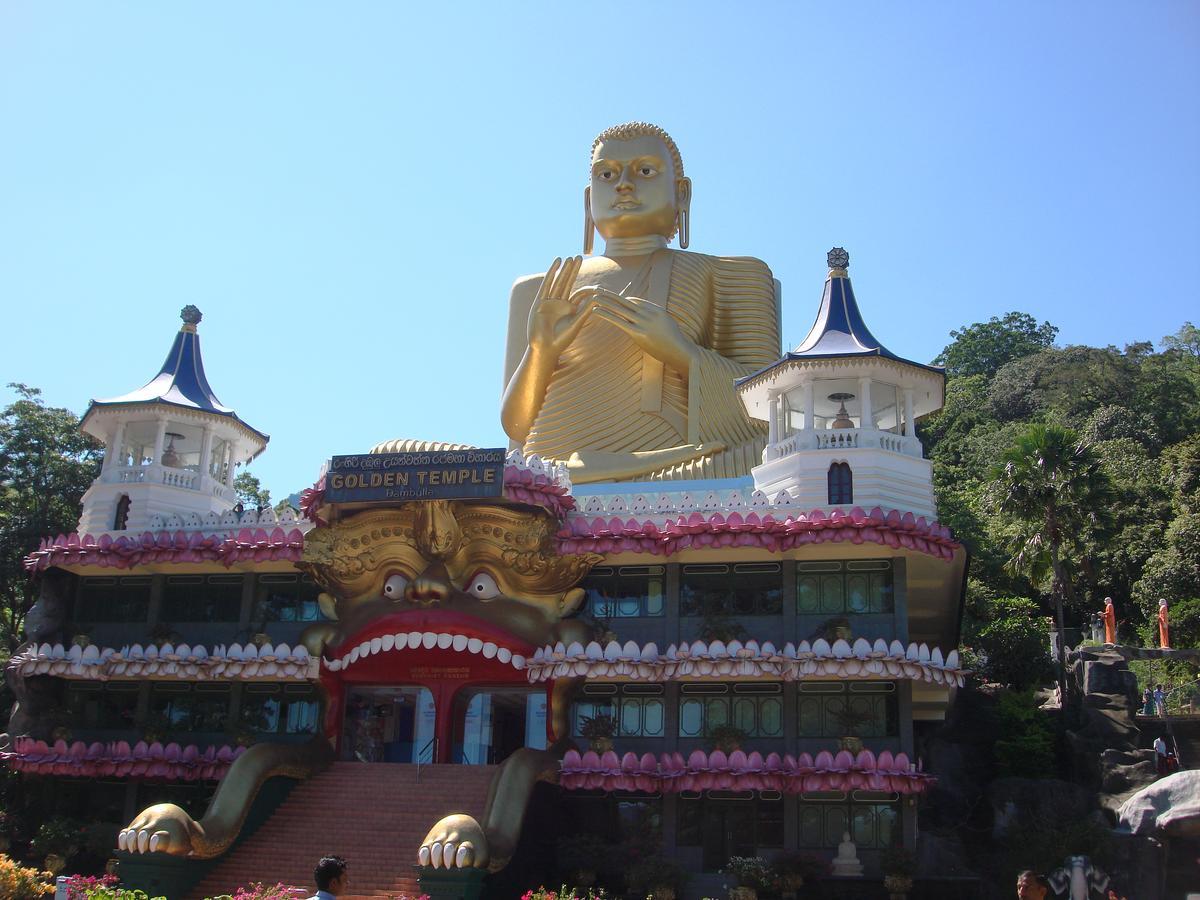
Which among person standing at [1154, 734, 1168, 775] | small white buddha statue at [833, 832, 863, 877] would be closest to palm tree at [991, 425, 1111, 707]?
person standing at [1154, 734, 1168, 775]

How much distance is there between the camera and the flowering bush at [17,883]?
15.4 metres

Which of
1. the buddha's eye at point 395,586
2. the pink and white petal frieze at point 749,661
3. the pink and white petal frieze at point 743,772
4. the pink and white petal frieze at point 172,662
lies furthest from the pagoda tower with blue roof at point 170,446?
the pink and white petal frieze at point 743,772

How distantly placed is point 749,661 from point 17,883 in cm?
1095

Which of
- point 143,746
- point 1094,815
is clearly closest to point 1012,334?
point 1094,815

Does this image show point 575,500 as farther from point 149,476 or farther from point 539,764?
point 149,476

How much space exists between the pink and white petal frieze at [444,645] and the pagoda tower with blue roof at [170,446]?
5.68 m

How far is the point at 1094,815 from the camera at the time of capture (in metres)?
20.5

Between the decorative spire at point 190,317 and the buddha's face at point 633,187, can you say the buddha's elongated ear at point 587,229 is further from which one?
the decorative spire at point 190,317

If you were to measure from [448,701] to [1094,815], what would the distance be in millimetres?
11195

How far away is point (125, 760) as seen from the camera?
22500mm

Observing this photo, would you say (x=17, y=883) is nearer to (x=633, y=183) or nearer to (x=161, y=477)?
(x=161, y=477)

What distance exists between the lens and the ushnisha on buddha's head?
32031 millimetres

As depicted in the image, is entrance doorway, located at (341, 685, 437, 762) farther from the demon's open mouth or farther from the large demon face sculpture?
the large demon face sculpture

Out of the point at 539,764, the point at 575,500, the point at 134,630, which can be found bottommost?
the point at 539,764
